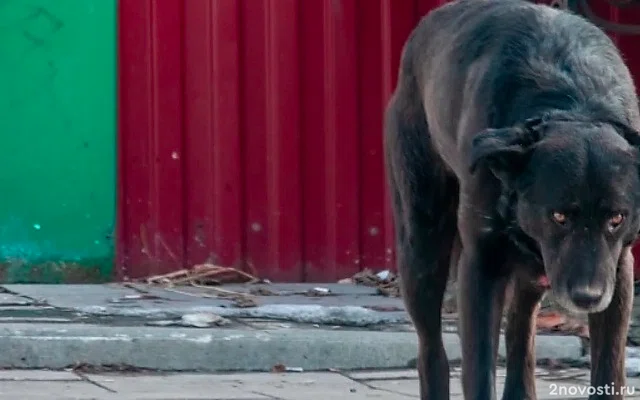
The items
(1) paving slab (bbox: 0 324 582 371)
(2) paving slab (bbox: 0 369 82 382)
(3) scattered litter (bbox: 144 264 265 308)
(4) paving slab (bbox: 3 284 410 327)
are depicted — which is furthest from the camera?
(3) scattered litter (bbox: 144 264 265 308)

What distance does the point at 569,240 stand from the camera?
3.74 metres

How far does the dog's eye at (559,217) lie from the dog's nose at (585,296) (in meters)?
0.18

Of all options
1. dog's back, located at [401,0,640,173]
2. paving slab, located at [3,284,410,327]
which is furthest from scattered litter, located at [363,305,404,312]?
dog's back, located at [401,0,640,173]

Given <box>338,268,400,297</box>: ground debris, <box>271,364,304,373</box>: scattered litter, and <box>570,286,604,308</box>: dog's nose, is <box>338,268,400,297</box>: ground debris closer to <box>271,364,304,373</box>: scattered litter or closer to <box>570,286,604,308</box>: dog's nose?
<box>271,364,304,373</box>: scattered litter

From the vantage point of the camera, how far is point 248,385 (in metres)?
5.55

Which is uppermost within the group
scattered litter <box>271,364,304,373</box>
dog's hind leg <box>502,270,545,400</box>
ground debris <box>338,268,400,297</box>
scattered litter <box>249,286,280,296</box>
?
dog's hind leg <box>502,270,545,400</box>

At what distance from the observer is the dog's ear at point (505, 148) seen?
3.80 meters

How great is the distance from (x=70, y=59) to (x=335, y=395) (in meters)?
3.01

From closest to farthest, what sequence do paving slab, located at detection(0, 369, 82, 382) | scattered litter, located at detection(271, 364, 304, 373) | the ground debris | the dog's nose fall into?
the dog's nose, paving slab, located at detection(0, 369, 82, 382), scattered litter, located at detection(271, 364, 304, 373), the ground debris

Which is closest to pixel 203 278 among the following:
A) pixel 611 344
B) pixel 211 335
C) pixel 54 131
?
pixel 54 131

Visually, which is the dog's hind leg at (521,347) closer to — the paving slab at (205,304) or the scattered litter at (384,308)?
the paving slab at (205,304)

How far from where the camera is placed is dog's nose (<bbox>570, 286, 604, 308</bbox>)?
146 inches

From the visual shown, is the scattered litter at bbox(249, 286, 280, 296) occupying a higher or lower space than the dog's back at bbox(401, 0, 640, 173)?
lower

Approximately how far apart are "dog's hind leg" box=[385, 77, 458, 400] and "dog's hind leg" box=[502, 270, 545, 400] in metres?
0.22
